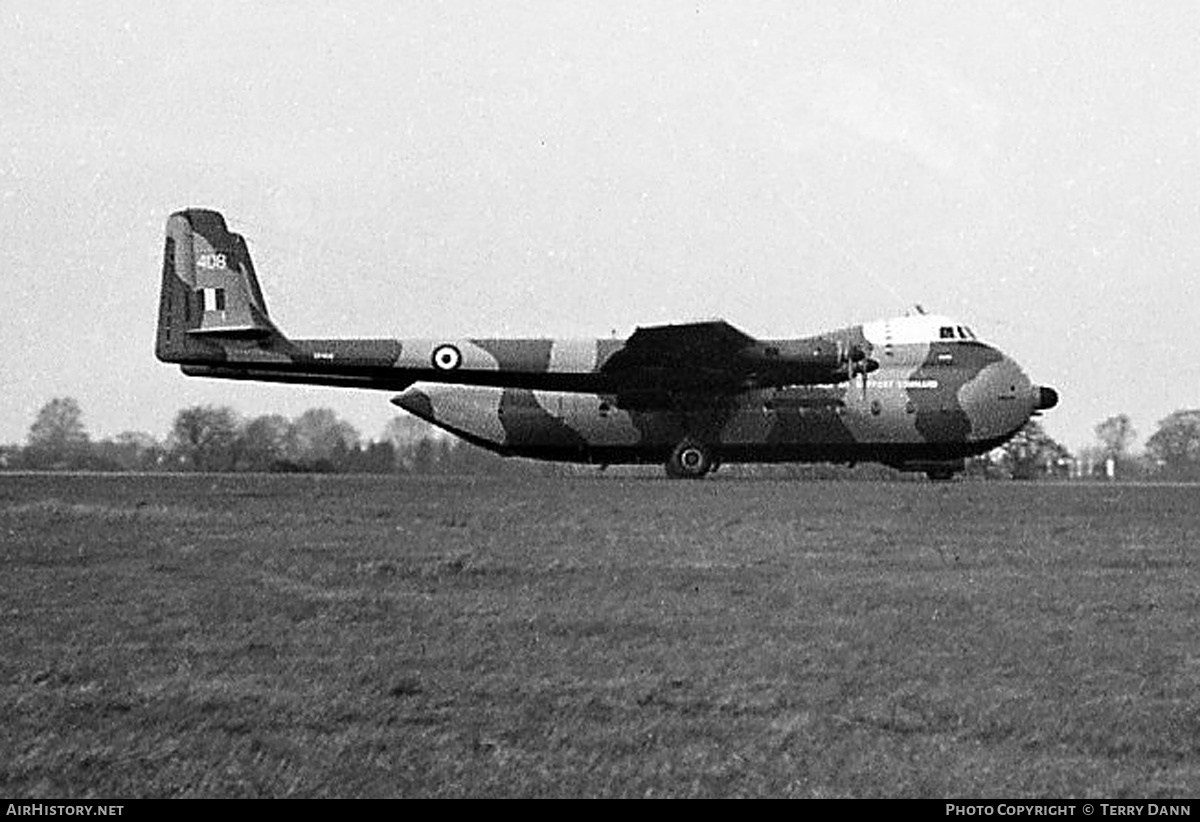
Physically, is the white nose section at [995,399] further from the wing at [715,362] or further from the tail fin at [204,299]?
the tail fin at [204,299]

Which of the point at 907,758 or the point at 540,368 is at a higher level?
the point at 540,368

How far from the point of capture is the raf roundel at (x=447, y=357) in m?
35.3

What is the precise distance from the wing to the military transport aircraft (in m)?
0.05

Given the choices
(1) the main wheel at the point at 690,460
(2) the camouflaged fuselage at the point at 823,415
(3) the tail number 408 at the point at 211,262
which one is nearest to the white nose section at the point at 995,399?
(2) the camouflaged fuselage at the point at 823,415

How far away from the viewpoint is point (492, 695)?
847cm

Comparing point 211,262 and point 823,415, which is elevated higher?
point 211,262

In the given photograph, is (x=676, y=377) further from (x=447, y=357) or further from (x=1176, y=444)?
(x=1176, y=444)

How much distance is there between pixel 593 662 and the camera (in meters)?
9.32

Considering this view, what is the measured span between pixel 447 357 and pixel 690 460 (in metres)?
Answer: 6.47

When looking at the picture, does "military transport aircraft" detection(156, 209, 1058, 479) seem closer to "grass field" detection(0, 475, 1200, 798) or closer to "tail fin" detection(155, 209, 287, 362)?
"tail fin" detection(155, 209, 287, 362)

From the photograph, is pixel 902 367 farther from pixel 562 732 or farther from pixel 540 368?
pixel 562 732

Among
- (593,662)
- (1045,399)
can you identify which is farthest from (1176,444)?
(593,662)
